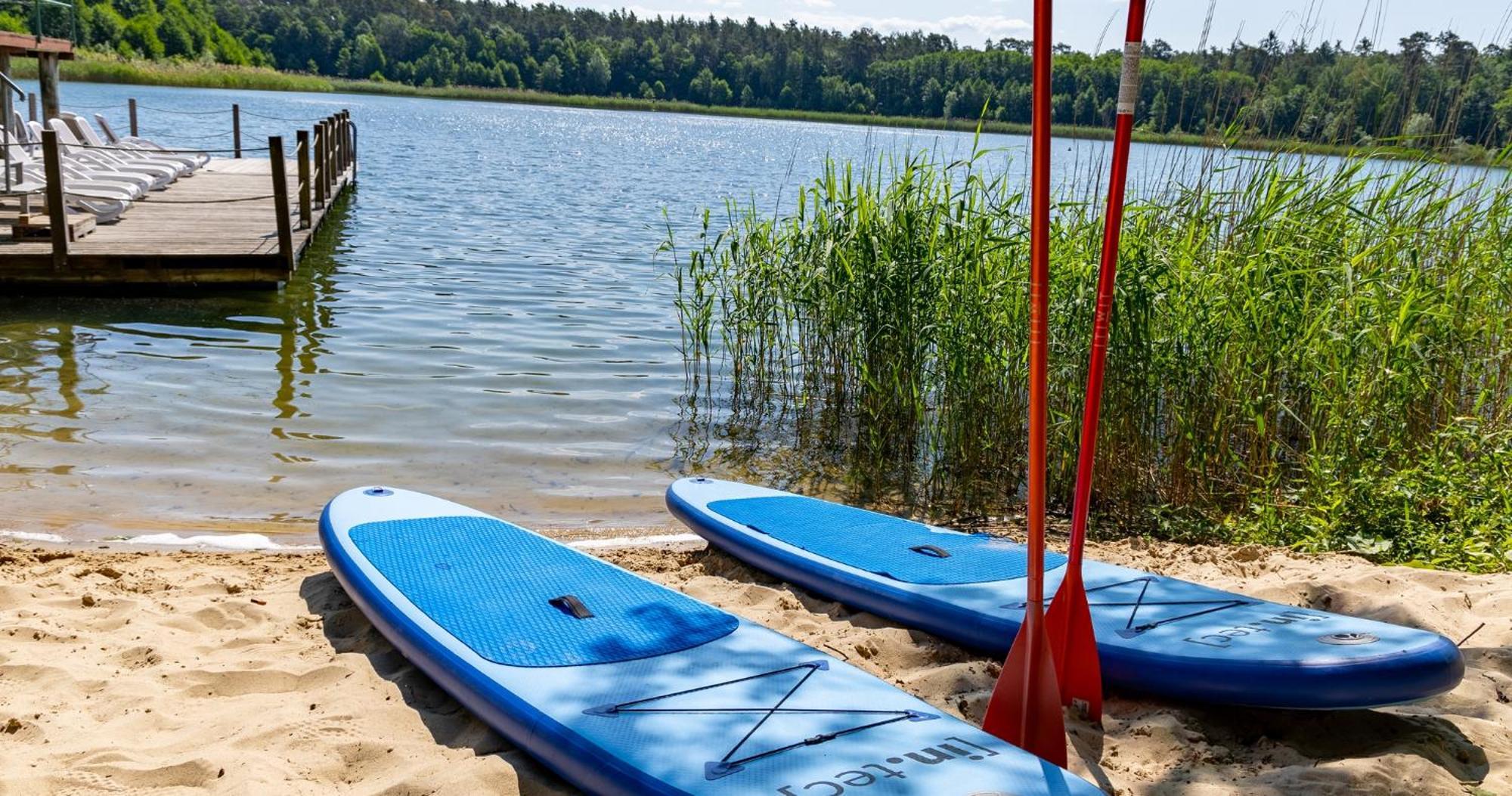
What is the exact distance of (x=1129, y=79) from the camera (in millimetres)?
2086

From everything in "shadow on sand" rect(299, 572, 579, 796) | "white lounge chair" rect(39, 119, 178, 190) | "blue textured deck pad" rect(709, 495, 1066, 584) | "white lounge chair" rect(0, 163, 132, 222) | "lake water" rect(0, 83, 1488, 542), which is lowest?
"lake water" rect(0, 83, 1488, 542)

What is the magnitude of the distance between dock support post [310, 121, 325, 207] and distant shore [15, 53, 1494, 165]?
6.42 metres

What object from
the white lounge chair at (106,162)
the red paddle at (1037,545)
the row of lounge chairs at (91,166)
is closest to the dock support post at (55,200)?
the row of lounge chairs at (91,166)

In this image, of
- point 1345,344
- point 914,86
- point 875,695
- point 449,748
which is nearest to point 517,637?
point 449,748

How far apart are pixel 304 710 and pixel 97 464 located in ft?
11.1

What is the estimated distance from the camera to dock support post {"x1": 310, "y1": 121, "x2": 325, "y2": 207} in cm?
1280

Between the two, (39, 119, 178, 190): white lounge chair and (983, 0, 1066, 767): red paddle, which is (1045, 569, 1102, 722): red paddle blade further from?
(39, 119, 178, 190): white lounge chair

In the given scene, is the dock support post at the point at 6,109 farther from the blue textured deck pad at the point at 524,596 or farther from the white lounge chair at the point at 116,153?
the blue textured deck pad at the point at 524,596

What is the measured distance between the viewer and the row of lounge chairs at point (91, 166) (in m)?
9.98

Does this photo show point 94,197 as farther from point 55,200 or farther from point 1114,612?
point 1114,612

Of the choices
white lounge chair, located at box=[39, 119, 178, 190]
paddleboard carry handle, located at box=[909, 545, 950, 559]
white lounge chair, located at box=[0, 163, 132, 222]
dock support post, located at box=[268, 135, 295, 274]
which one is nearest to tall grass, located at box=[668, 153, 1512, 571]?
paddleboard carry handle, located at box=[909, 545, 950, 559]

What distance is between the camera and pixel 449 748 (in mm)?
2520

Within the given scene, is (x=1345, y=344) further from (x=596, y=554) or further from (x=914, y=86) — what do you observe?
(x=914, y=86)

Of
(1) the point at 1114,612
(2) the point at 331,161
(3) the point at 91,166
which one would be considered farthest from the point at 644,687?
(2) the point at 331,161
